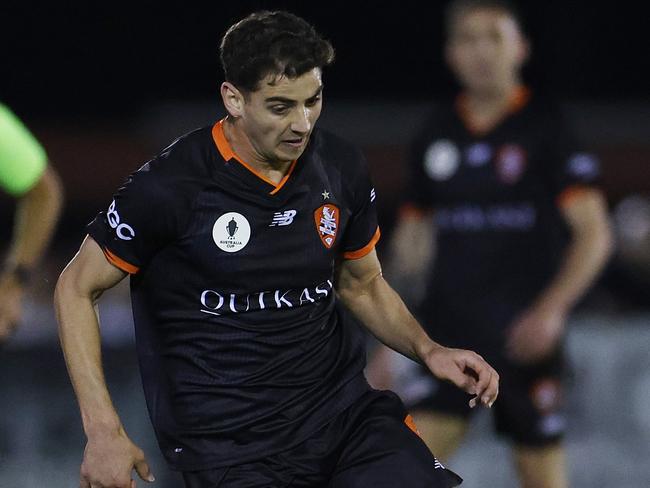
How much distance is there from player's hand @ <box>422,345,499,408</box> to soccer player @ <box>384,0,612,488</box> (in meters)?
2.07

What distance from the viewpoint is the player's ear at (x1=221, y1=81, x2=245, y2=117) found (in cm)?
390

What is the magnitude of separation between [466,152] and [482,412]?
73.2 inches

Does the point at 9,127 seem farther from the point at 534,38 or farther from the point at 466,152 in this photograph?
the point at 534,38

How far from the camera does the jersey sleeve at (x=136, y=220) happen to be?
3.78m

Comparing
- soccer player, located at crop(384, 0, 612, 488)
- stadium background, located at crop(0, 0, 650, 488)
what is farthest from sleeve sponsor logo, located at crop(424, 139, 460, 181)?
stadium background, located at crop(0, 0, 650, 488)

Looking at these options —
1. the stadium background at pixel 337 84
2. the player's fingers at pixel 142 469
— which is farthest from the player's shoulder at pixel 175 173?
the stadium background at pixel 337 84

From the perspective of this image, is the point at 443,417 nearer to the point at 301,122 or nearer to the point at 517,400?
the point at 517,400

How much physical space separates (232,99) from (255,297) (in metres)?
0.58

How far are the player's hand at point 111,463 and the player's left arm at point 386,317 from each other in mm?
912

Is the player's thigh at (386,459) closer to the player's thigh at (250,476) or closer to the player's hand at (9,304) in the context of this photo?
the player's thigh at (250,476)

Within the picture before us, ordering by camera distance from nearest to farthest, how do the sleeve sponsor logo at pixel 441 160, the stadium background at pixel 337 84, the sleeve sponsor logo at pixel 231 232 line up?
the sleeve sponsor logo at pixel 231 232 → the sleeve sponsor logo at pixel 441 160 → the stadium background at pixel 337 84

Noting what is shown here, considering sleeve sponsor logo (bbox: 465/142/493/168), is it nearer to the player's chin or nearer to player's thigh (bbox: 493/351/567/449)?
player's thigh (bbox: 493/351/567/449)

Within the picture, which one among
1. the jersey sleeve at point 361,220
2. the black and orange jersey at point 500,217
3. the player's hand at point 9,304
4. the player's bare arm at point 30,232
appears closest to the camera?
the jersey sleeve at point 361,220

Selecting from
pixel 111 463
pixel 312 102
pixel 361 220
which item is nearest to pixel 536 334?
Answer: pixel 361 220
